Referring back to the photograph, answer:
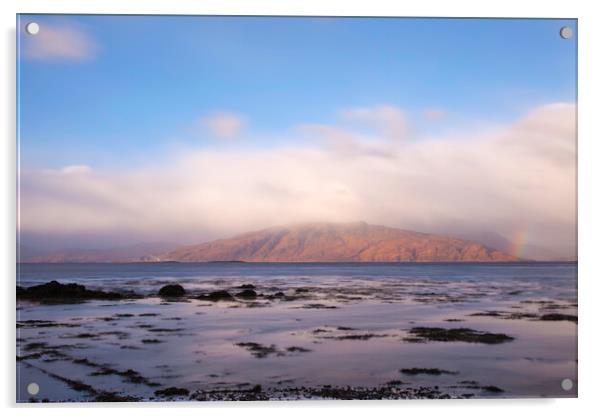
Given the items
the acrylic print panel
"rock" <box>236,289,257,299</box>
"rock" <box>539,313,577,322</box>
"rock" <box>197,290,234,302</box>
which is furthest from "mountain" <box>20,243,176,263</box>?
"rock" <box>539,313,577,322</box>

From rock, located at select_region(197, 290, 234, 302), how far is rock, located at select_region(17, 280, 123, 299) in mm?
445

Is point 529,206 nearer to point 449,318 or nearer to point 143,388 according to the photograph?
point 449,318

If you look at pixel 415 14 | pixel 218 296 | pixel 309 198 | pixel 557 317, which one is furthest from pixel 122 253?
pixel 557 317

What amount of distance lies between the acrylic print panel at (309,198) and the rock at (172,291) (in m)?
0.01

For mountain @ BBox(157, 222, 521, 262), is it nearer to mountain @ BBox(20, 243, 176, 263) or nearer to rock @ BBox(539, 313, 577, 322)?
mountain @ BBox(20, 243, 176, 263)

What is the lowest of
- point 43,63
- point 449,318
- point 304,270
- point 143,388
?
point 143,388

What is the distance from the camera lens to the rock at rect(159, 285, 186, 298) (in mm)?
3404

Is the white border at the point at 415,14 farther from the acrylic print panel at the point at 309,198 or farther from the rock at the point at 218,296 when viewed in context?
the rock at the point at 218,296

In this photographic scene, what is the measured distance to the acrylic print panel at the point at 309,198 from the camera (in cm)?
329

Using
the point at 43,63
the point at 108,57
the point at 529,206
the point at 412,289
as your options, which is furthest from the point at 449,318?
the point at 43,63

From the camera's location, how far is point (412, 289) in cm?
346

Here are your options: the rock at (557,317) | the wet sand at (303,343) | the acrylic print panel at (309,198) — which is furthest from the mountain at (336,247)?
the rock at (557,317)

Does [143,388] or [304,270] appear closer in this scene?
[143,388]

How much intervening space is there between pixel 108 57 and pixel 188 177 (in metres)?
0.73
